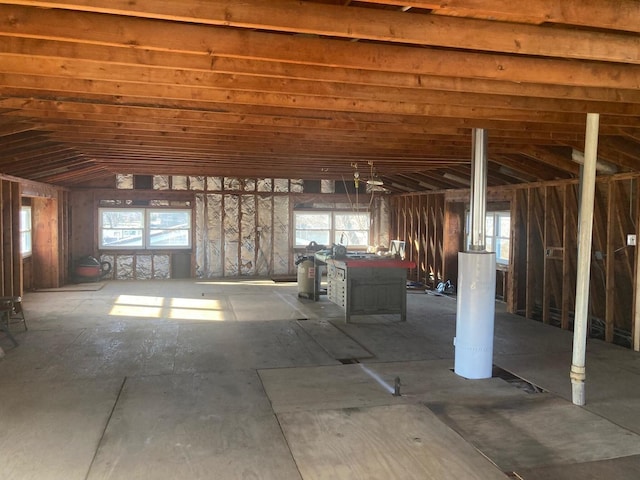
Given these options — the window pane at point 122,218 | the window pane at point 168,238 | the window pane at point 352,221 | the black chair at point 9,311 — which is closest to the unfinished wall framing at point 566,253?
the window pane at point 352,221

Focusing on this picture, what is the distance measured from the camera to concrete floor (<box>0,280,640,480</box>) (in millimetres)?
3396

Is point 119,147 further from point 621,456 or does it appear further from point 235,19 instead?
point 621,456

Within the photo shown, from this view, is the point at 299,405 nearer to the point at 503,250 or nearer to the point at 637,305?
the point at 637,305

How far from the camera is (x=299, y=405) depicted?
447cm

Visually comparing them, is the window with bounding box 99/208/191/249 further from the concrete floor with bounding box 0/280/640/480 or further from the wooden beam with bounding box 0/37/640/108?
the wooden beam with bounding box 0/37/640/108

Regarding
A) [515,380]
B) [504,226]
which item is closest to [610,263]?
[515,380]

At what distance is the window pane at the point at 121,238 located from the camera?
1327cm

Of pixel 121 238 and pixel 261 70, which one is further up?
pixel 261 70

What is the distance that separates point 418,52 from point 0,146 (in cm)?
594

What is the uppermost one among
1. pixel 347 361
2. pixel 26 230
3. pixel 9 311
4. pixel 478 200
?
pixel 478 200

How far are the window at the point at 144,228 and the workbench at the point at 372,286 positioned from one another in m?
6.73

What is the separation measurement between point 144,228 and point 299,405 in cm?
1011

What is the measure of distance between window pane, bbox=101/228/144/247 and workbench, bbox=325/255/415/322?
7.23 m

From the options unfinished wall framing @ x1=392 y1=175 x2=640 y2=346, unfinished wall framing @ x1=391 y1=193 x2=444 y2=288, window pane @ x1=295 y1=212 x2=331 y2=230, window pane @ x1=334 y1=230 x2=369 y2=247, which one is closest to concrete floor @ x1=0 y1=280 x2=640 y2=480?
unfinished wall framing @ x1=392 y1=175 x2=640 y2=346
